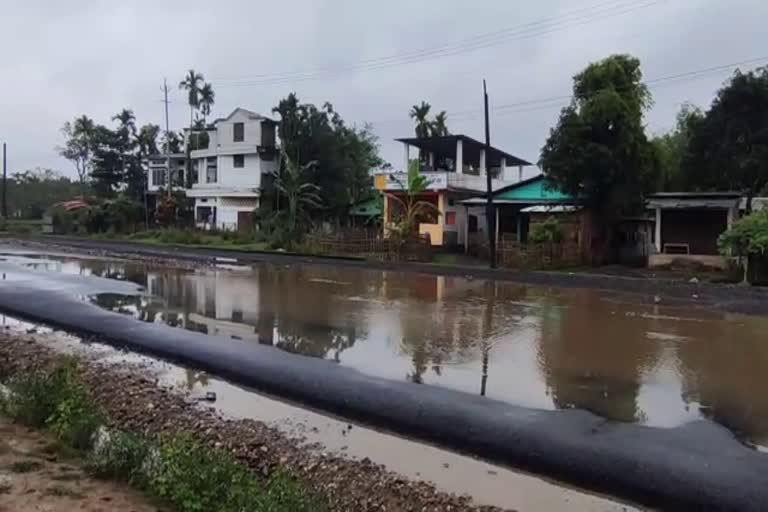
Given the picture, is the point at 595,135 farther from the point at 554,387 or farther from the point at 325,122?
the point at 325,122

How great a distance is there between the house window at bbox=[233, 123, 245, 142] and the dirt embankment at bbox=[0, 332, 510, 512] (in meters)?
41.7

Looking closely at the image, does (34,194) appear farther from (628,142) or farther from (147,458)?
(147,458)

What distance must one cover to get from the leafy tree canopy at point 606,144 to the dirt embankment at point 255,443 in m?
21.6

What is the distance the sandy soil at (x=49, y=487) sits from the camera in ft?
A: 15.8

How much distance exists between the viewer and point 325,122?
4694 cm

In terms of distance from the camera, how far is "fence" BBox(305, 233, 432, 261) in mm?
31875

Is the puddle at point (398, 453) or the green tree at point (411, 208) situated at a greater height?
the green tree at point (411, 208)

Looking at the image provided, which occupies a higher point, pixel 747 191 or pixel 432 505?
pixel 747 191

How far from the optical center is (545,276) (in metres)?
24.7

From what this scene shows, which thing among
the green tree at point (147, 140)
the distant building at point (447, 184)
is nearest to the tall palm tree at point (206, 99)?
the green tree at point (147, 140)

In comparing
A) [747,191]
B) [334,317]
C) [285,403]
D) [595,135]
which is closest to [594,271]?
[595,135]

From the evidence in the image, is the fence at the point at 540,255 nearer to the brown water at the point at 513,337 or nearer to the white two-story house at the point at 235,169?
the brown water at the point at 513,337

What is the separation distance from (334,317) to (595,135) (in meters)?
16.8

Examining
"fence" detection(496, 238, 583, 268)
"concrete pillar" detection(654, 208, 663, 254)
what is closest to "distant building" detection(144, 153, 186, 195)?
"fence" detection(496, 238, 583, 268)
